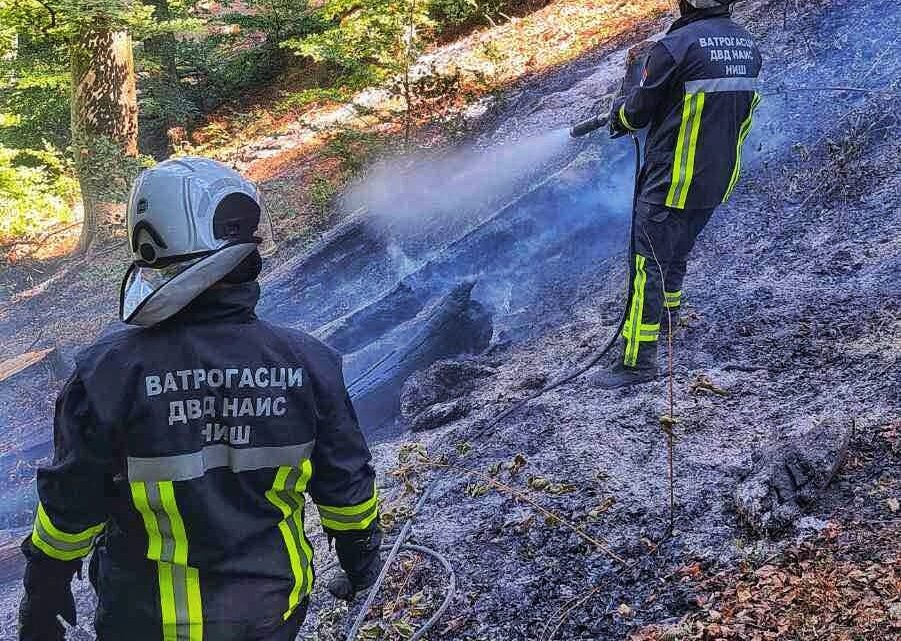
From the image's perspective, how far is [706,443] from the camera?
3.88 m

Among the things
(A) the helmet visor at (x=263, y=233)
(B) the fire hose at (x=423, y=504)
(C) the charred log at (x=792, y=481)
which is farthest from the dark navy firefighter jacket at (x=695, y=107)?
(A) the helmet visor at (x=263, y=233)

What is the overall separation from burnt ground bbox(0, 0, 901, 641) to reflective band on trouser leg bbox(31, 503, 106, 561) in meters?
1.63

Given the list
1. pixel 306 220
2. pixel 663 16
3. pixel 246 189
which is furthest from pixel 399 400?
pixel 663 16

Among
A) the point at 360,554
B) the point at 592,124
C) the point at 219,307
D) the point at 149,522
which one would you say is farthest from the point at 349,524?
the point at 592,124

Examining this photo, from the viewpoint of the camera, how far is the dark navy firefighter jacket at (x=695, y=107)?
421 centimetres

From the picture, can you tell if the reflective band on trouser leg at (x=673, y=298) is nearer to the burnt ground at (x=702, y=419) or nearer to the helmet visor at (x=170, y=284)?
the burnt ground at (x=702, y=419)

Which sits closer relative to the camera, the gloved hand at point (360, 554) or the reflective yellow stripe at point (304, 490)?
the reflective yellow stripe at point (304, 490)

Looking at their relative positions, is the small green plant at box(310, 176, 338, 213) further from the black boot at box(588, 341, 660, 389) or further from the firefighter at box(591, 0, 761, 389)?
the black boot at box(588, 341, 660, 389)

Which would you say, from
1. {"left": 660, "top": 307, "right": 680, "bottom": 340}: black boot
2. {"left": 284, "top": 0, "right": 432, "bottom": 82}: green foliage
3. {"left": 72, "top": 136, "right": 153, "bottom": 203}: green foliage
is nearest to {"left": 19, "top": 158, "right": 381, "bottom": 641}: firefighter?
{"left": 660, "top": 307, "right": 680, "bottom": 340}: black boot

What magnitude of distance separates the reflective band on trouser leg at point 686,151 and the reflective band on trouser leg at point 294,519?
10.2 ft

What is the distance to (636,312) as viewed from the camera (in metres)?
4.63

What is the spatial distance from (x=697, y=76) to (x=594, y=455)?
7.12 feet

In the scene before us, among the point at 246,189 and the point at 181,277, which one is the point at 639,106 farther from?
the point at 181,277

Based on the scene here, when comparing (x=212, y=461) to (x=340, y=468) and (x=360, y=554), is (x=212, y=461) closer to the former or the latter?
(x=340, y=468)
